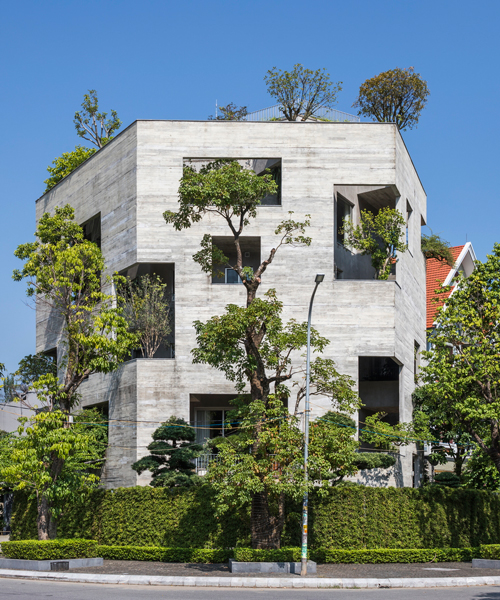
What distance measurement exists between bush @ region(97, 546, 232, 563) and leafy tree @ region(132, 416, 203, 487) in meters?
3.00

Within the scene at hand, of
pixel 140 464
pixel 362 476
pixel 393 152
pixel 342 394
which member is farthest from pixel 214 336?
pixel 393 152

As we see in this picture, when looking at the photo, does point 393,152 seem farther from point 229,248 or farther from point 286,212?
point 229,248

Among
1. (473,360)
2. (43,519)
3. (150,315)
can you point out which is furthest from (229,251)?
(43,519)

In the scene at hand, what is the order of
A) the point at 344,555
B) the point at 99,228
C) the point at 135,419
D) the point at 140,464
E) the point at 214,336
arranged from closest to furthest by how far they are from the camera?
the point at 214,336, the point at 344,555, the point at 140,464, the point at 135,419, the point at 99,228

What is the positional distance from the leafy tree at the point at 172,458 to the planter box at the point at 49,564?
4671mm

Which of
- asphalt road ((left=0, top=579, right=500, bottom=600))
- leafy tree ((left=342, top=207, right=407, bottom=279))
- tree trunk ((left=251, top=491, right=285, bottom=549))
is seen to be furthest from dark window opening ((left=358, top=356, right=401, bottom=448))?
asphalt road ((left=0, top=579, right=500, bottom=600))

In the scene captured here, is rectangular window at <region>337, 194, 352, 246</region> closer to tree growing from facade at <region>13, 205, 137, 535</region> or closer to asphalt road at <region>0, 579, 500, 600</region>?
tree growing from facade at <region>13, 205, 137, 535</region>

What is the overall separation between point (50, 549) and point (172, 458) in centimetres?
647

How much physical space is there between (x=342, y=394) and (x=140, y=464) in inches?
386

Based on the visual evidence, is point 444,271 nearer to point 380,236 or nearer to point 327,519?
point 380,236

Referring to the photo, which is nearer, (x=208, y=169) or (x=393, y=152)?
(x=208, y=169)

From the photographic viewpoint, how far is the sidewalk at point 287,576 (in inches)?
858

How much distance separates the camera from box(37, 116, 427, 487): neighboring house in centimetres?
3459

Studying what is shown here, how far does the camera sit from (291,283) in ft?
116
